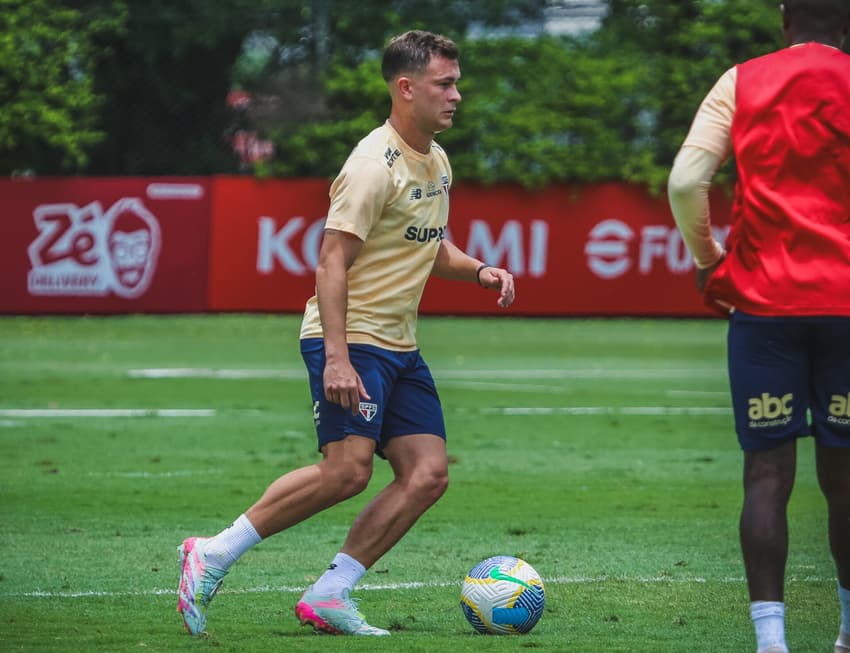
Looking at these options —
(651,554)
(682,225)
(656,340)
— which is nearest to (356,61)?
(656,340)

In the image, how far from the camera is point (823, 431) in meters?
5.25

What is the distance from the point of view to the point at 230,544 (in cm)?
626

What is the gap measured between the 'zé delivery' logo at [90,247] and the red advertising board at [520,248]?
1.22 m

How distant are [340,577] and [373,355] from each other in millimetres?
810

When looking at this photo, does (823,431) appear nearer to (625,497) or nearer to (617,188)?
(625,497)

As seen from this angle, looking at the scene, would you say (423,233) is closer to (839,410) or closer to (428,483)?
(428,483)

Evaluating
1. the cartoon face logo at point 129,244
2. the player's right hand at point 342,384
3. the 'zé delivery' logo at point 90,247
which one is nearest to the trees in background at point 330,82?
the 'zé delivery' logo at point 90,247

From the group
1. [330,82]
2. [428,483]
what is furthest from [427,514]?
[330,82]

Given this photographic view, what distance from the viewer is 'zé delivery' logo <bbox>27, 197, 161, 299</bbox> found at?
27234 millimetres

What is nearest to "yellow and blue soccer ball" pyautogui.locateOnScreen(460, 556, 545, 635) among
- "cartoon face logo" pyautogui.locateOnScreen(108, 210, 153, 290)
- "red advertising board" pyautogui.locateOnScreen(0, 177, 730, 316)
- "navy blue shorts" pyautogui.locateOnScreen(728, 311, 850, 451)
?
"navy blue shorts" pyautogui.locateOnScreen(728, 311, 850, 451)

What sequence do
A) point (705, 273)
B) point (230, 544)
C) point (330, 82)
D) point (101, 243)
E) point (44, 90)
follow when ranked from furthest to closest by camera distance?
point (330, 82), point (44, 90), point (101, 243), point (230, 544), point (705, 273)

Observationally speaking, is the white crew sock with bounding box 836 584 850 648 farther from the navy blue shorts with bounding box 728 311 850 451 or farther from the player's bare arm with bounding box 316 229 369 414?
the player's bare arm with bounding box 316 229 369 414

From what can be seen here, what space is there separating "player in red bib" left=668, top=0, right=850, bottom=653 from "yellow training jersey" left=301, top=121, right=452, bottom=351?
133 centimetres

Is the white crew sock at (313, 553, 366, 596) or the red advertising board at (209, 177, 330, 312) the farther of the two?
the red advertising board at (209, 177, 330, 312)
